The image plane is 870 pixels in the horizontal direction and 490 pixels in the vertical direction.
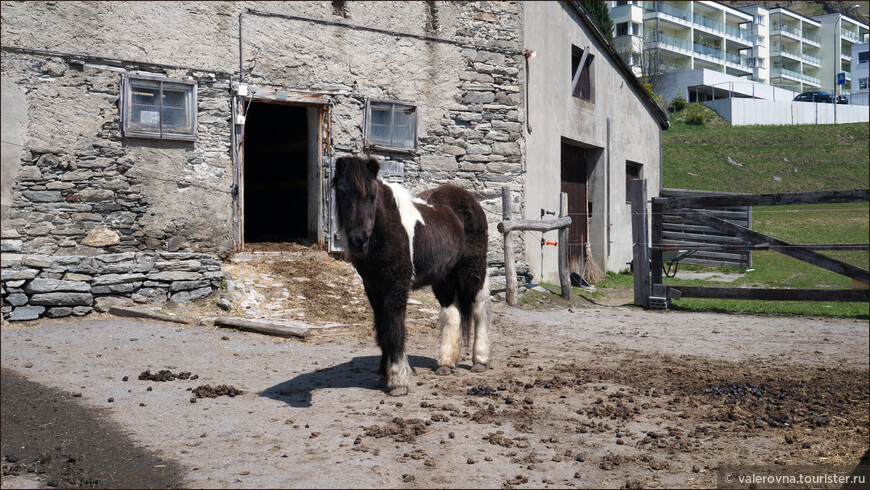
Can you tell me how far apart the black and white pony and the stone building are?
14.7 ft

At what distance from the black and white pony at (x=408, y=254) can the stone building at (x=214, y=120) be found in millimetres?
4476

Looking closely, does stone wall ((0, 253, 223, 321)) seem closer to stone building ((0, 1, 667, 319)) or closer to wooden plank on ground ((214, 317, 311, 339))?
stone building ((0, 1, 667, 319))

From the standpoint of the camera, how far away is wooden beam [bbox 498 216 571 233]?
11125mm

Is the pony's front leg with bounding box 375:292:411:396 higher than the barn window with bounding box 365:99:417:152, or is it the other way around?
the barn window with bounding box 365:99:417:152

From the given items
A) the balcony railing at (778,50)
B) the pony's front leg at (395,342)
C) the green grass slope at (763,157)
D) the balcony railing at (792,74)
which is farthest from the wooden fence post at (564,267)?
the balcony railing at (792,74)

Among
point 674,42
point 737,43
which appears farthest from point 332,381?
point 737,43

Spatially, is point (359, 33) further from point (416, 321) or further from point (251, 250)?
point (416, 321)

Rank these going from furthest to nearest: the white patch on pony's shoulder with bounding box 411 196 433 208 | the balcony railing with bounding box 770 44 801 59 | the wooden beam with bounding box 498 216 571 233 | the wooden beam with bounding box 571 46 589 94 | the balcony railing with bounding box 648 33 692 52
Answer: the balcony railing with bounding box 770 44 801 59 → the balcony railing with bounding box 648 33 692 52 → the wooden beam with bounding box 571 46 589 94 → the wooden beam with bounding box 498 216 571 233 → the white patch on pony's shoulder with bounding box 411 196 433 208

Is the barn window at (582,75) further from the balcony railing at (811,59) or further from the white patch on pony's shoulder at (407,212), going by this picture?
the balcony railing at (811,59)

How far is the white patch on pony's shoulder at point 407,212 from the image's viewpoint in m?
5.76

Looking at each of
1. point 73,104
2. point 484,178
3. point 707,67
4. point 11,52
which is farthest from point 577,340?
point 707,67

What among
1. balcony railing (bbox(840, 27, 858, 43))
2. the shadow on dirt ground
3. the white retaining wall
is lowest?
the shadow on dirt ground

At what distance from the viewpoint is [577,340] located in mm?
8305

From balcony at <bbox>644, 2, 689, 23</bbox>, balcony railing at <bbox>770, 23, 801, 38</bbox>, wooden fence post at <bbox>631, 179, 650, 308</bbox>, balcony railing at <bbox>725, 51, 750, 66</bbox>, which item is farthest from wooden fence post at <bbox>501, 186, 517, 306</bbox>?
balcony railing at <bbox>770, 23, 801, 38</bbox>
